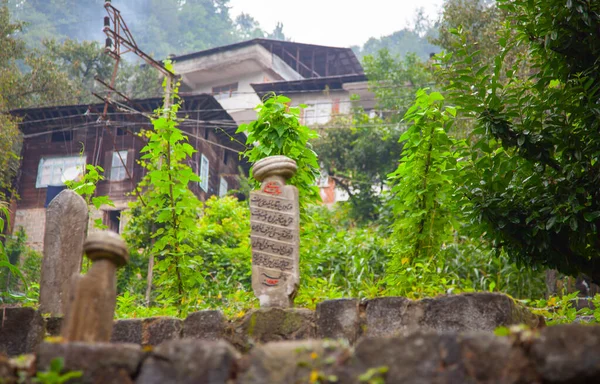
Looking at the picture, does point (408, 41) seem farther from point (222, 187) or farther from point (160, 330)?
point (160, 330)

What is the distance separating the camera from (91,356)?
4.45m

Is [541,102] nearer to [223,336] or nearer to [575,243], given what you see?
[575,243]

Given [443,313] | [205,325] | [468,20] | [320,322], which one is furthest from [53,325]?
[468,20]

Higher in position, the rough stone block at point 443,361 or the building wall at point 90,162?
the building wall at point 90,162

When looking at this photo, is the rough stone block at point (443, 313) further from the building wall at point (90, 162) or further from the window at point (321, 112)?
the window at point (321, 112)

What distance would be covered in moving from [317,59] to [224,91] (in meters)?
5.60

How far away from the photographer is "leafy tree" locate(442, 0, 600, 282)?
292 inches

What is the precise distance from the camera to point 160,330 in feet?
23.2

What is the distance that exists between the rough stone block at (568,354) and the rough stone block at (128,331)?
399 cm

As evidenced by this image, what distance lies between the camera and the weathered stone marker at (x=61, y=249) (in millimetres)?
7730

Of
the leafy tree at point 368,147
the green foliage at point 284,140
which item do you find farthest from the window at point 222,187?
the green foliage at point 284,140

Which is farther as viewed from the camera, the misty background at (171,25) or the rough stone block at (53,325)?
the misty background at (171,25)

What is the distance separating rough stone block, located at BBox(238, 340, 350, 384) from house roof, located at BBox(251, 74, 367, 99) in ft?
88.7

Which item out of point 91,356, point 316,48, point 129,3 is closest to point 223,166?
point 316,48
